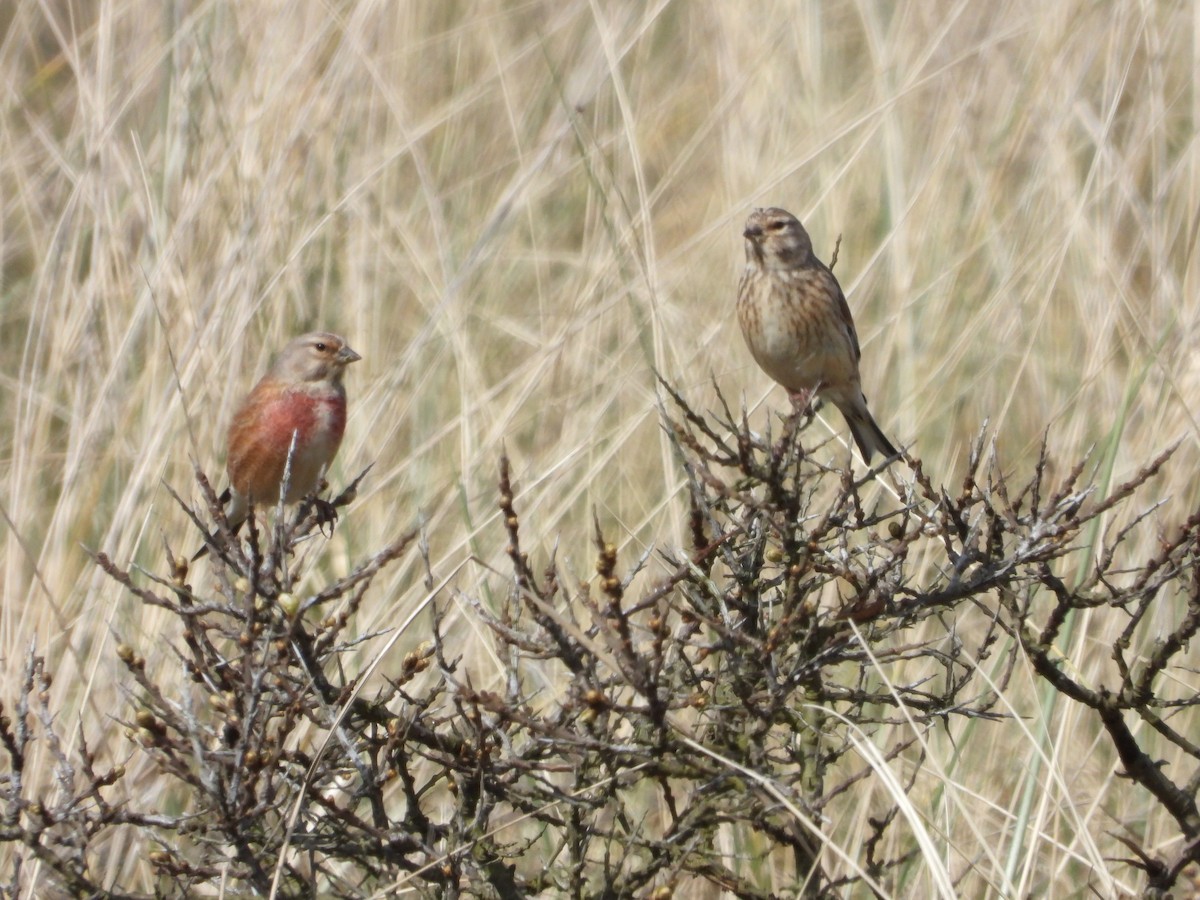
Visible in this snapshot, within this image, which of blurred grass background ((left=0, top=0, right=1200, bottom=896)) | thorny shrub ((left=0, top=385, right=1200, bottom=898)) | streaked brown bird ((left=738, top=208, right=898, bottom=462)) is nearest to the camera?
thorny shrub ((left=0, top=385, right=1200, bottom=898))

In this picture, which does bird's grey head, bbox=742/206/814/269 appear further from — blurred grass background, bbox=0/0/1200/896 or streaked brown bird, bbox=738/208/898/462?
blurred grass background, bbox=0/0/1200/896

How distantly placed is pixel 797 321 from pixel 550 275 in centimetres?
170

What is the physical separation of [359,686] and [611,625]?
0.35 metres

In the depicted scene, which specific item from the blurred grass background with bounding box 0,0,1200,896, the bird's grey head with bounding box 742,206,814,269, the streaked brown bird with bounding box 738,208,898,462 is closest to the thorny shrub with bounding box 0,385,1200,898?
the blurred grass background with bounding box 0,0,1200,896

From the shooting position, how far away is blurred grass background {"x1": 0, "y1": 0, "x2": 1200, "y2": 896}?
4.02m

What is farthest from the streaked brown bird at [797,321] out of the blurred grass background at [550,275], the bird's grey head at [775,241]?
the blurred grass background at [550,275]

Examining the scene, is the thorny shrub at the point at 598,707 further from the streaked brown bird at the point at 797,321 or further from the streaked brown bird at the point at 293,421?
the streaked brown bird at the point at 797,321

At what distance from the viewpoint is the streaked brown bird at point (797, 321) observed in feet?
13.9

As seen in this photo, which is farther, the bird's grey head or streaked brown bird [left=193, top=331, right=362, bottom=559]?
the bird's grey head

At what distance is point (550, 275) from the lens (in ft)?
19.0

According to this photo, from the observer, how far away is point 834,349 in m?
4.34

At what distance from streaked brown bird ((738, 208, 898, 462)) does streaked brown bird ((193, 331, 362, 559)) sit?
107cm

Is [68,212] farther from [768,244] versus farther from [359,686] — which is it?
[359,686]

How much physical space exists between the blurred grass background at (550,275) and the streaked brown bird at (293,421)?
11cm
